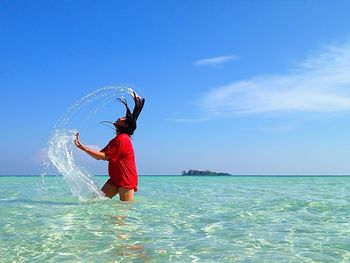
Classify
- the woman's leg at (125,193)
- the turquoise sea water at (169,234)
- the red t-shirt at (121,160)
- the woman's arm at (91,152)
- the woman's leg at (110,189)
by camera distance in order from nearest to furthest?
the turquoise sea water at (169,234) < the woman's arm at (91,152) < the red t-shirt at (121,160) < the woman's leg at (125,193) < the woman's leg at (110,189)

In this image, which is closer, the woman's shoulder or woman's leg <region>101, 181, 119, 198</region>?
the woman's shoulder

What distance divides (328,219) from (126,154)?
427 cm

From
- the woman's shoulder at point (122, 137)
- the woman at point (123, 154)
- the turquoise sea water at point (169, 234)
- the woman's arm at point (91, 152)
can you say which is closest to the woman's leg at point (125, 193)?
the woman at point (123, 154)

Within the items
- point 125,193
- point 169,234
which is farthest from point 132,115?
point 169,234

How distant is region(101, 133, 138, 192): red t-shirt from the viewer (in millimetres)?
9453

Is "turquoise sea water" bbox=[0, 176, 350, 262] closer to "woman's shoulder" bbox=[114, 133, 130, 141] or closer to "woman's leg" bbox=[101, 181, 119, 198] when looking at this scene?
"woman's leg" bbox=[101, 181, 119, 198]

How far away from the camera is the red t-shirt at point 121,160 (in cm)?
945

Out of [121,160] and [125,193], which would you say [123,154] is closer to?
[121,160]

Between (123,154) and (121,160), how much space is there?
0.14 metres

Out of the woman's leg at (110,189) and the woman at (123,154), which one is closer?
the woman at (123,154)

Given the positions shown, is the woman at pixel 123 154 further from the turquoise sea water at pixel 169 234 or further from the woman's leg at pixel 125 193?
the turquoise sea water at pixel 169 234

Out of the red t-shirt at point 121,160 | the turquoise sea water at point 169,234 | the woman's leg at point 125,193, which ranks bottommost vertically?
the turquoise sea water at point 169,234

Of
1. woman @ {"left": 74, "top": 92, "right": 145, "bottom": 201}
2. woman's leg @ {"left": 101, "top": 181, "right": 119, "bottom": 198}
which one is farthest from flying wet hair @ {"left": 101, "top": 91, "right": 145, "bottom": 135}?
woman's leg @ {"left": 101, "top": 181, "right": 119, "bottom": 198}

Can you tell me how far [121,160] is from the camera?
31.2 feet
